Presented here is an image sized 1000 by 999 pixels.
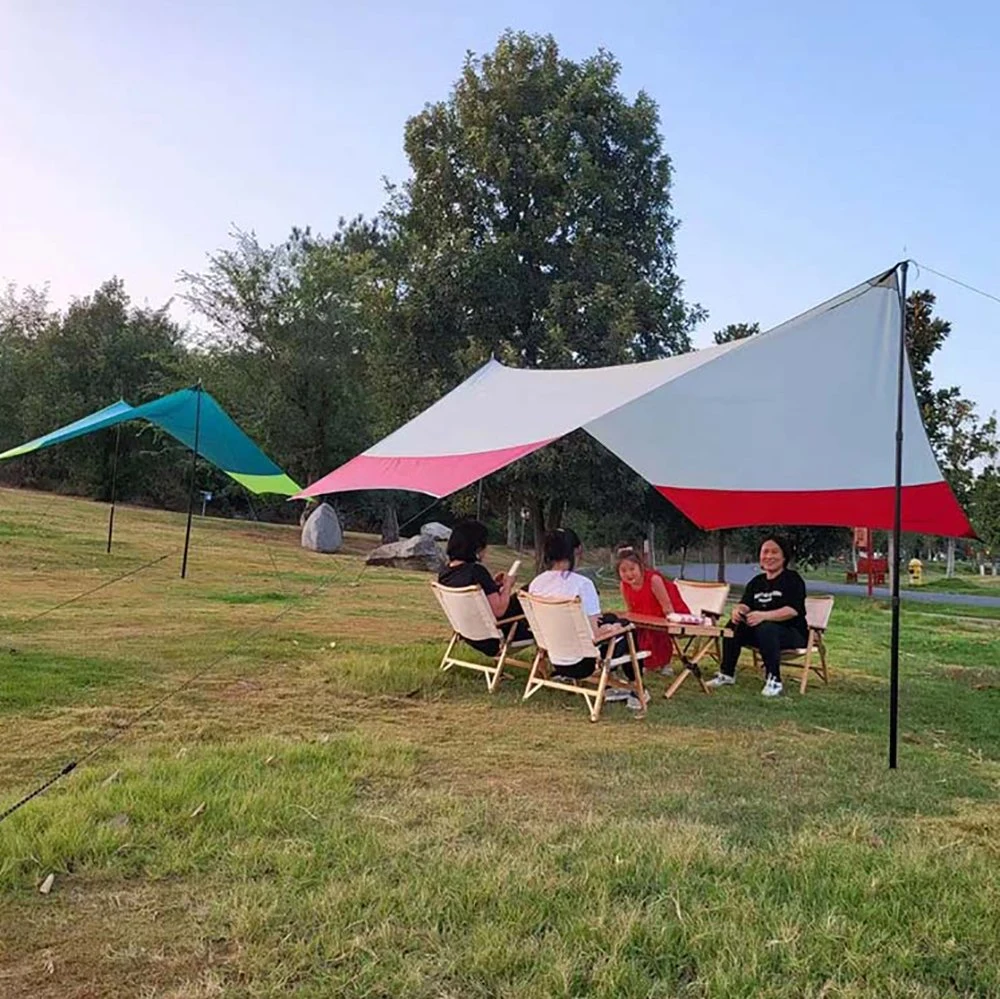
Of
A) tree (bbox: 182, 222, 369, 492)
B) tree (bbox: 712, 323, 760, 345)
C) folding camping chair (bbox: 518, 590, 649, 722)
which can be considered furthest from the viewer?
tree (bbox: 182, 222, 369, 492)

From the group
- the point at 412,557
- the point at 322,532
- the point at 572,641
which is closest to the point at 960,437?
the point at 412,557

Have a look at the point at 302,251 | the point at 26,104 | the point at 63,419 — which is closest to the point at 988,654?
the point at 26,104

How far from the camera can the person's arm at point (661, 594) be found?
553cm

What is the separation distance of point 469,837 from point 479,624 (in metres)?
2.51

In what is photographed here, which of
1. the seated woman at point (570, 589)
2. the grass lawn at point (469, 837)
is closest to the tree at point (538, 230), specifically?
the seated woman at point (570, 589)

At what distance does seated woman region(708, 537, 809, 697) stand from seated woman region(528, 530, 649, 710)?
0.88 meters

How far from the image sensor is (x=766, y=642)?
17.7ft

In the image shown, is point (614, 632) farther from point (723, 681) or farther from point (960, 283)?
point (960, 283)

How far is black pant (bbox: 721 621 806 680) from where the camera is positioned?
537 centimetres

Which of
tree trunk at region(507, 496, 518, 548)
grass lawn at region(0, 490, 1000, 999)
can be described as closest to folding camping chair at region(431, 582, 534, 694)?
grass lawn at region(0, 490, 1000, 999)

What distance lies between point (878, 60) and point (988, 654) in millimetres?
5247

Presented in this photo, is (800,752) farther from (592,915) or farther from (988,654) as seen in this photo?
(988,654)

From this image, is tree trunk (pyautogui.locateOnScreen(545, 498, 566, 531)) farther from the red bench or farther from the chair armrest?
the red bench

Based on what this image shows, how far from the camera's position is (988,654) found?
775 cm
